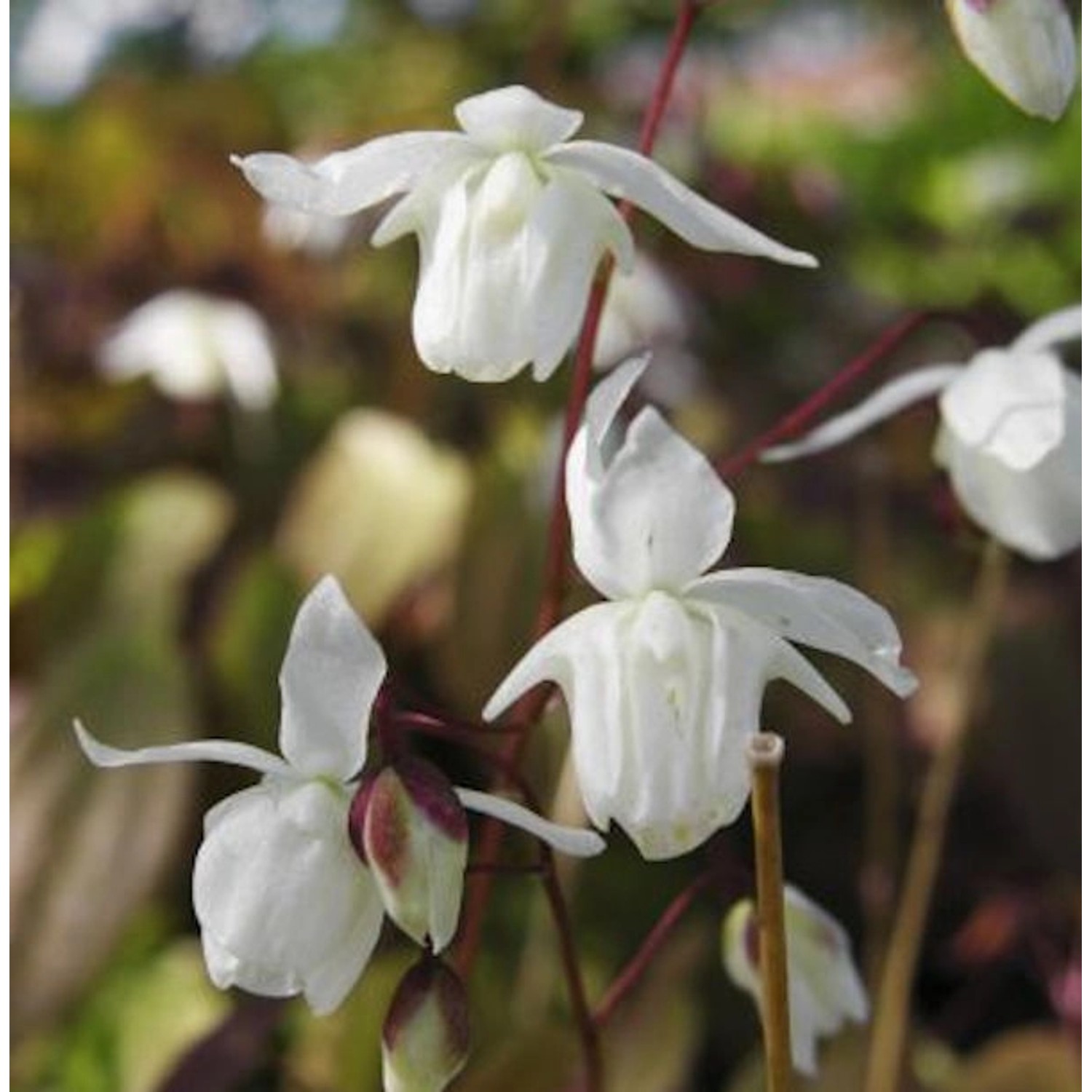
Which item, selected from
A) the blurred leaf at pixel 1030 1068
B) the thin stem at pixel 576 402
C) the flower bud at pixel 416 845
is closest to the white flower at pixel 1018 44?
the thin stem at pixel 576 402

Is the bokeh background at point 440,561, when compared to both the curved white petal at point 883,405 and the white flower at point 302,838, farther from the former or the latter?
the white flower at point 302,838

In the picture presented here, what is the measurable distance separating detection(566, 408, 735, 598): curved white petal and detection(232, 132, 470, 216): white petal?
0.11 metres

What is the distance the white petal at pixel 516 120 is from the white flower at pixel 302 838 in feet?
0.52

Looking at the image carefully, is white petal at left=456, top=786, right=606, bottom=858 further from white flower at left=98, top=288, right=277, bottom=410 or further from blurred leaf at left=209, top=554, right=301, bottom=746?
white flower at left=98, top=288, right=277, bottom=410

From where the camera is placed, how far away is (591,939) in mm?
1539

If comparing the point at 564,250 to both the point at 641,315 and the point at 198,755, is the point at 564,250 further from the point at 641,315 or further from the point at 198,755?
the point at 641,315

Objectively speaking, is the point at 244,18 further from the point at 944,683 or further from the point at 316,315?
the point at 944,683

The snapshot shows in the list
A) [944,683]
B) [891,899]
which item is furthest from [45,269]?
[891,899]

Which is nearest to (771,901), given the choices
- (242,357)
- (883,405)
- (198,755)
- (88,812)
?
(198,755)

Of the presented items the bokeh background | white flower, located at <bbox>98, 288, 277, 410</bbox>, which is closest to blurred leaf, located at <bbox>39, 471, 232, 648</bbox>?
the bokeh background

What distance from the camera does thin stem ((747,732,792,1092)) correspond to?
2.02ft

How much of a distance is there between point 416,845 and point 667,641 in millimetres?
95

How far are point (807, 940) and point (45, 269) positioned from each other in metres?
1.78

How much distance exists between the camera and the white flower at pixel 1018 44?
0.76 m
